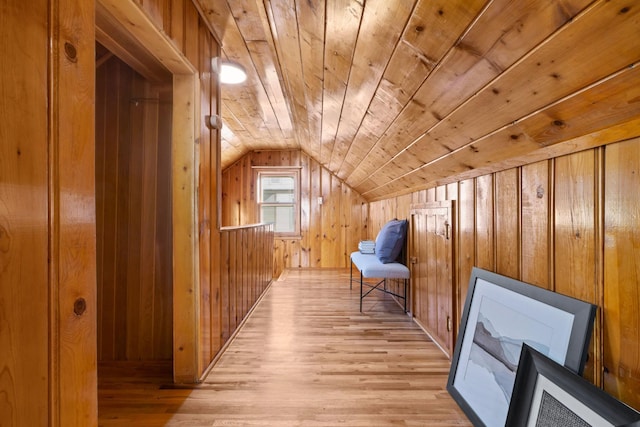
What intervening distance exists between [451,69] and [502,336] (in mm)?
1159

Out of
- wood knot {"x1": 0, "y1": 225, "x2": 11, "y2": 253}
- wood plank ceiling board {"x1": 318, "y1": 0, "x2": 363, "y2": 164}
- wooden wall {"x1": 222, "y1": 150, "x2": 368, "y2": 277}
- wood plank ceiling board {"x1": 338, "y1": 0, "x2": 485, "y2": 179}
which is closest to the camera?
wood knot {"x1": 0, "y1": 225, "x2": 11, "y2": 253}

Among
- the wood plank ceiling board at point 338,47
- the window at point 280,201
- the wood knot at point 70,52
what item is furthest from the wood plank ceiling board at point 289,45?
the window at point 280,201

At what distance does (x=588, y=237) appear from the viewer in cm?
88

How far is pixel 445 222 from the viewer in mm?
1837

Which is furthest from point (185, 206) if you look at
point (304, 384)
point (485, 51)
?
point (485, 51)

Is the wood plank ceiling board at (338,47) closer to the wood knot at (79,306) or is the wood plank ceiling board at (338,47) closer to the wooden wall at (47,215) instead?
the wooden wall at (47,215)

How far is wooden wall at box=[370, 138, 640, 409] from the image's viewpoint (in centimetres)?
75

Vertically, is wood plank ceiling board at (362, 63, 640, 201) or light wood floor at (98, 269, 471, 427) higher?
wood plank ceiling board at (362, 63, 640, 201)

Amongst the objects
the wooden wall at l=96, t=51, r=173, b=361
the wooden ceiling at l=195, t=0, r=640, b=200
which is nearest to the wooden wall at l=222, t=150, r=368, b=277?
the wooden ceiling at l=195, t=0, r=640, b=200

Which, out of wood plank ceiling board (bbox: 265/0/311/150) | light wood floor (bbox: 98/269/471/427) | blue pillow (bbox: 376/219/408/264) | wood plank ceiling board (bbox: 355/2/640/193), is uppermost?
wood plank ceiling board (bbox: 265/0/311/150)

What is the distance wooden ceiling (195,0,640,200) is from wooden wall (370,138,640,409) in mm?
82

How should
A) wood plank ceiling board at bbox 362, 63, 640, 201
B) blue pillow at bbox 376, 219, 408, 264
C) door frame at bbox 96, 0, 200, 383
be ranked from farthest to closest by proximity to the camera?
blue pillow at bbox 376, 219, 408, 264 → door frame at bbox 96, 0, 200, 383 → wood plank ceiling board at bbox 362, 63, 640, 201

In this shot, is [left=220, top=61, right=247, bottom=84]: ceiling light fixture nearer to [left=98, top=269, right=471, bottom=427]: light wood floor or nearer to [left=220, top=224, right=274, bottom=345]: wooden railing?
[left=220, top=224, right=274, bottom=345]: wooden railing

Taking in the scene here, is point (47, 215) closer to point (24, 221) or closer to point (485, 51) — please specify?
point (24, 221)
